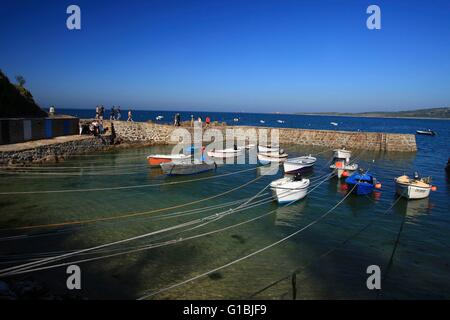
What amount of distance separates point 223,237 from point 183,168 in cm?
1302

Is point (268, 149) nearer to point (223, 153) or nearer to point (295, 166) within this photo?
point (223, 153)

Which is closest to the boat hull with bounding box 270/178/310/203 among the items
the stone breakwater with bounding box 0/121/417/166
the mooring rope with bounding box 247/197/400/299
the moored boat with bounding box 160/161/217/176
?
the mooring rope with bounding box 247/197/400/299

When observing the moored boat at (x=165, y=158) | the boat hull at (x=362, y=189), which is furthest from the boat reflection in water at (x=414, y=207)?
the moored boat at (x=165, y=158)

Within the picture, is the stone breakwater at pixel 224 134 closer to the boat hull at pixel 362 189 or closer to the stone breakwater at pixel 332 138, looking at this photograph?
the stone breakwater at pixel 332 138

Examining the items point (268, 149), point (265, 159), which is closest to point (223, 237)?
point (265, 159)

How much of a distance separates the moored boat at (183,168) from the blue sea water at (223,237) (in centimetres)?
80

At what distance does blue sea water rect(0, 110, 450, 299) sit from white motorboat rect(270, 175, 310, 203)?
0.54 meters

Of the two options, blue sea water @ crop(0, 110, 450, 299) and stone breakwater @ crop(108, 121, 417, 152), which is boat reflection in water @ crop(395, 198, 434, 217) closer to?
blue sea water @ crop(0, 110, 450, 299)

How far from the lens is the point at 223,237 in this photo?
1333 cm

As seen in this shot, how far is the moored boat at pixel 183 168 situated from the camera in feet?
81.7

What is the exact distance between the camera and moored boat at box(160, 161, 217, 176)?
81.7 ft

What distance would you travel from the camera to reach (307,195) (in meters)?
20.9
